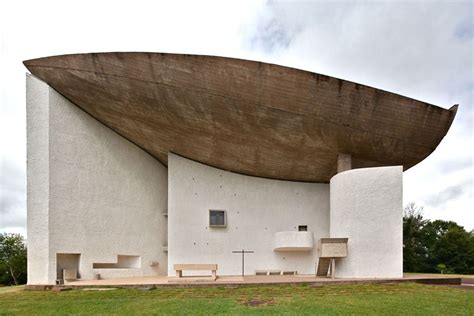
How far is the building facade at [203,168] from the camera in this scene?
12867mm

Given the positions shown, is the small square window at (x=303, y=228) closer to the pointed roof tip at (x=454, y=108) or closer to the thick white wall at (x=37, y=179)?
the pointed roof tip at (x=454, y=108)

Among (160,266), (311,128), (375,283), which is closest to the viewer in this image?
(375,283)

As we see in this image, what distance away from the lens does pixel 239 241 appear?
56.6 feet

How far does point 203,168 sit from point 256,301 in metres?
9.44

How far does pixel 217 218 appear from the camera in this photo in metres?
17.1

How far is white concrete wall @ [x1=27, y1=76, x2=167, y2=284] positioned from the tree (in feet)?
52.1

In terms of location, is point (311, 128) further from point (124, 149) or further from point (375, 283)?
point (124, 149)

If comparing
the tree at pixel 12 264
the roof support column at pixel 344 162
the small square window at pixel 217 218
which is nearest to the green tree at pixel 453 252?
the roof support column at pixel 344 162

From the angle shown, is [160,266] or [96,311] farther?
[160,266]

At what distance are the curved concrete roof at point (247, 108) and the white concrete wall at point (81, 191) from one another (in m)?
0.79

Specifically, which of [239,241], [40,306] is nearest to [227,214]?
[239,241]

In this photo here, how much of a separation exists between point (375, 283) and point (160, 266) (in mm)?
10055

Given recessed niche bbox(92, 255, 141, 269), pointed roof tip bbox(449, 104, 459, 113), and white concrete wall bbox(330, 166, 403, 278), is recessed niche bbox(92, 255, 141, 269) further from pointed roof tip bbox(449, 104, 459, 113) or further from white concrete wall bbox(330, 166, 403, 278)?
pointed roof tip bbox(449, 104, 459, 113)

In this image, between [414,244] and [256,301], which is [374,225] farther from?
[414,244]
